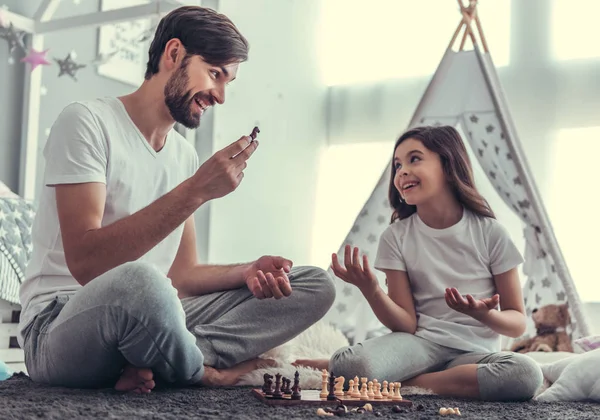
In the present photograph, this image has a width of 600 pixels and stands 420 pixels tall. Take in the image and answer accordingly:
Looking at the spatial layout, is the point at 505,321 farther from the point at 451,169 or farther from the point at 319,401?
the point at 319,401

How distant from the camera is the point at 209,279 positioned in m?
1.70

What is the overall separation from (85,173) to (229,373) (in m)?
0.55

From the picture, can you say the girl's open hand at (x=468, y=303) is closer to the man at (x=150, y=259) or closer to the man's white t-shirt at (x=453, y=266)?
the man's white t-shirt at (x=453, y=266)

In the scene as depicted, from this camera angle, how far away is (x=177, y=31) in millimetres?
1622

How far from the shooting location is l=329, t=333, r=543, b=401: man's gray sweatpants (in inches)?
59.8

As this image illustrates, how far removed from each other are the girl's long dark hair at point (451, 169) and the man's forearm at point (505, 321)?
30 cm

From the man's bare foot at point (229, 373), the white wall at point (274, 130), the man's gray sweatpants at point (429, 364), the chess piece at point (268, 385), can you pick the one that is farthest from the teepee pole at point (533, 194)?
the chess piece at point (268, 385)

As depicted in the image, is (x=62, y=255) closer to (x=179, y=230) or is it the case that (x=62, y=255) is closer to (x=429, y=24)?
(x=179, y=230)

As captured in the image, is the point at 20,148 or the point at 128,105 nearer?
the point at 128,105

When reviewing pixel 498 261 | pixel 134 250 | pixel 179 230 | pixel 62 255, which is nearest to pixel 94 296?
pixel 134 250

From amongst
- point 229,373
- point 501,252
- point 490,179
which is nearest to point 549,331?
point 490,179

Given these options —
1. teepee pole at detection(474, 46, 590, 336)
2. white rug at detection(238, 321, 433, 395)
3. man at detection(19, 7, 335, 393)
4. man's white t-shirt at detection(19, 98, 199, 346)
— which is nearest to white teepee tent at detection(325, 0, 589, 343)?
teepee pole at detection(474, 46, 590, 336)

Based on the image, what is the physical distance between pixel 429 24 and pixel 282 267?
8.57ft

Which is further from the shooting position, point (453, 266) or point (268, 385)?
point (453, 266)
